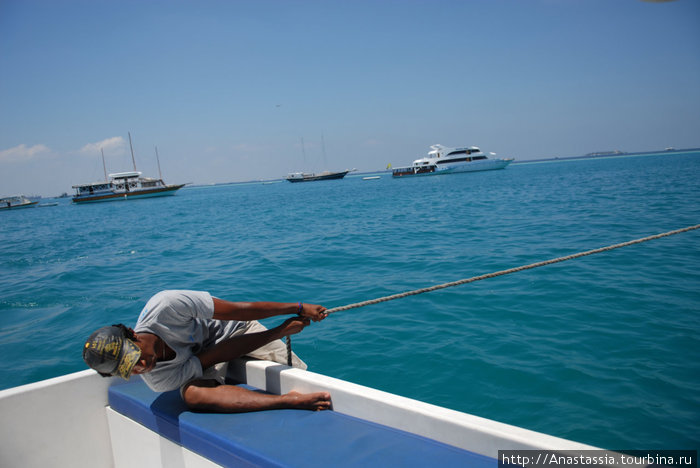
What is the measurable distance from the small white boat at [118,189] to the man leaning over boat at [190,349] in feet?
222

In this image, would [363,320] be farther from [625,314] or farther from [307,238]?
[307,238]

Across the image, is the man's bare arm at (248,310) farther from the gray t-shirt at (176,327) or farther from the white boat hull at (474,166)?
the white boat hull at (474,166)

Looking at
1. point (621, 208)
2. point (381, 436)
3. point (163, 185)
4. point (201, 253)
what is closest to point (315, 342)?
point (381, 436)

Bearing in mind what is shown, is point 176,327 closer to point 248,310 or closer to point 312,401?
point 248,310

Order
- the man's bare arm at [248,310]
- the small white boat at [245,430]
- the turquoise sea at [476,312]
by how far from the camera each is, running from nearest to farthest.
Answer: the small white boat at [245,430] < the man's bare arm at [248,310] < the turquoise sea at [476,312]

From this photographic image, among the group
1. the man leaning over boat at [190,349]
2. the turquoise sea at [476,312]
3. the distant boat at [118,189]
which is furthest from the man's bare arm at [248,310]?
the distant boat at [118,189]

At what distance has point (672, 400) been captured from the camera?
3527 millimetres

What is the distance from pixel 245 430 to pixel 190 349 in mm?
698

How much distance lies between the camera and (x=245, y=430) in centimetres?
196

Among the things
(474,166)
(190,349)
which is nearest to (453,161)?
(474,166)

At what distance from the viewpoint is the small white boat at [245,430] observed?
1.69m

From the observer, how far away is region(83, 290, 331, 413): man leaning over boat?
189 cm

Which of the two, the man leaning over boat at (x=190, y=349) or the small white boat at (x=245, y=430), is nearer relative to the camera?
the small white boat at (x=245, y=430)

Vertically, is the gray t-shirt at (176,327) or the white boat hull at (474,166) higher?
the white boat hull at (474,166)
